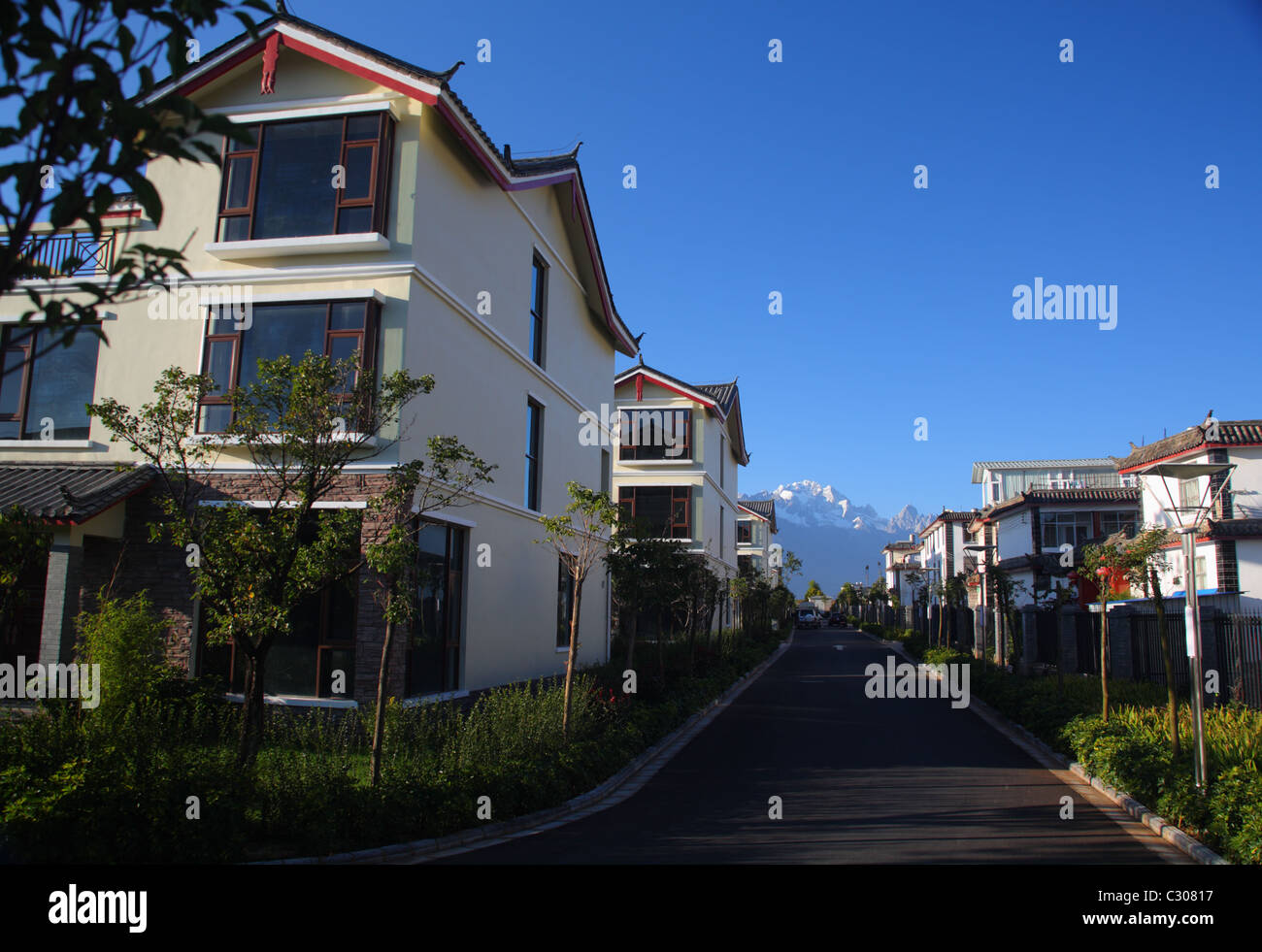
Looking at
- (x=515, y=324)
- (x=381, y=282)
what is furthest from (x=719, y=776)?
(x=515, y=324)

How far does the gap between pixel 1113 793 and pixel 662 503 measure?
25.4 meters

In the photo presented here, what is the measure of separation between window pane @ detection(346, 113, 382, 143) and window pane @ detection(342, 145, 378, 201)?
0.18 metres

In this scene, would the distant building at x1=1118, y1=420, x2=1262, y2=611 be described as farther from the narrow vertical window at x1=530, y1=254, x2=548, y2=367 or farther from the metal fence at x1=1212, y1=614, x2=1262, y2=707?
the narrow vertical window at x1=530, y1=254, x2=548, y2=367

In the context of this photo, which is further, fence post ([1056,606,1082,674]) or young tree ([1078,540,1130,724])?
fence post ([1056,606,1082,674])

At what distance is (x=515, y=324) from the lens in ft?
55.1

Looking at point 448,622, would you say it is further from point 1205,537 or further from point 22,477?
point 1205,537

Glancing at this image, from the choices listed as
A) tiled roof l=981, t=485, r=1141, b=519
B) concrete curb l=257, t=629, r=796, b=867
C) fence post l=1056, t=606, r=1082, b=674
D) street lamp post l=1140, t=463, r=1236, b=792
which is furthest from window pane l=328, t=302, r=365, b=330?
tiled roof l=981, t=485, r=1141, b=519

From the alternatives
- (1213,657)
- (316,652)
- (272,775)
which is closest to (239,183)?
(316,652)

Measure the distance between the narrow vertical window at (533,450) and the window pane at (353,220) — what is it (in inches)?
222

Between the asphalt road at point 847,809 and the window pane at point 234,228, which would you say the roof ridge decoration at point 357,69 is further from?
the asphalt road at point 847,809

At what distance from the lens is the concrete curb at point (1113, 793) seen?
754cm

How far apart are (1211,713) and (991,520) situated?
35.1 metres

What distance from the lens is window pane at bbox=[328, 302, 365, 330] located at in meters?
12.5
